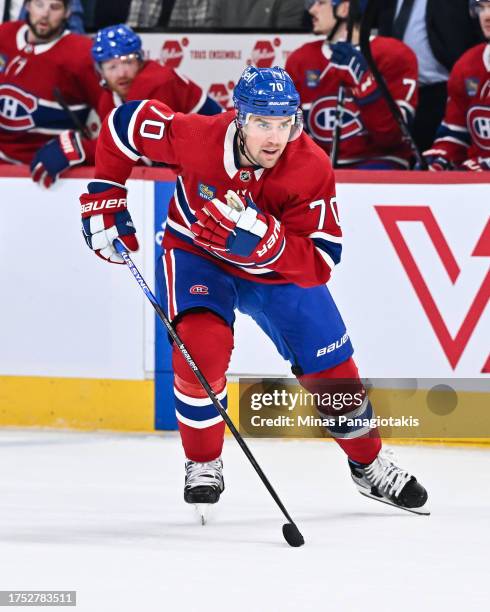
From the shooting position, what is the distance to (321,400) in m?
3.69

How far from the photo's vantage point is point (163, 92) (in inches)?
197

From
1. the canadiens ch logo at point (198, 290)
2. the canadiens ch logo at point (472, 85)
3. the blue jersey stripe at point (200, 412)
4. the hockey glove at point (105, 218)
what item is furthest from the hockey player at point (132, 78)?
the blue jersey stripe at point (200, 412)

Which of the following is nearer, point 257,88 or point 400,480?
point 257,88

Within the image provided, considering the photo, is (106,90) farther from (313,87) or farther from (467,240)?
(467,240)

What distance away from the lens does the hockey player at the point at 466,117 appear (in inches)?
195

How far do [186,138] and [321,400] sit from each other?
756 millimetres

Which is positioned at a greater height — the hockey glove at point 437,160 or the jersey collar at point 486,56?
the jersey collar at point 486,56

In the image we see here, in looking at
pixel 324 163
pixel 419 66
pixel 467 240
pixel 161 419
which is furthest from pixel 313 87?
pixel 324 163

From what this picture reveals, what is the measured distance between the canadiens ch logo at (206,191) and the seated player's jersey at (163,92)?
1.47 m

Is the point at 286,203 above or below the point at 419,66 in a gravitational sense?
above

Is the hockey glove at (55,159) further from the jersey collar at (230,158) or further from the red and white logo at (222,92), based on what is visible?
the jersey collar at (230,158)

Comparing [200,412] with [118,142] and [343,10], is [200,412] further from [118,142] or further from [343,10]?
[343,10]

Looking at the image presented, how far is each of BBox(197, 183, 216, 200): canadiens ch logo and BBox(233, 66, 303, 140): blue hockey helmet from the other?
20cm

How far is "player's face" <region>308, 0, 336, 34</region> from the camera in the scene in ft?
16.9
